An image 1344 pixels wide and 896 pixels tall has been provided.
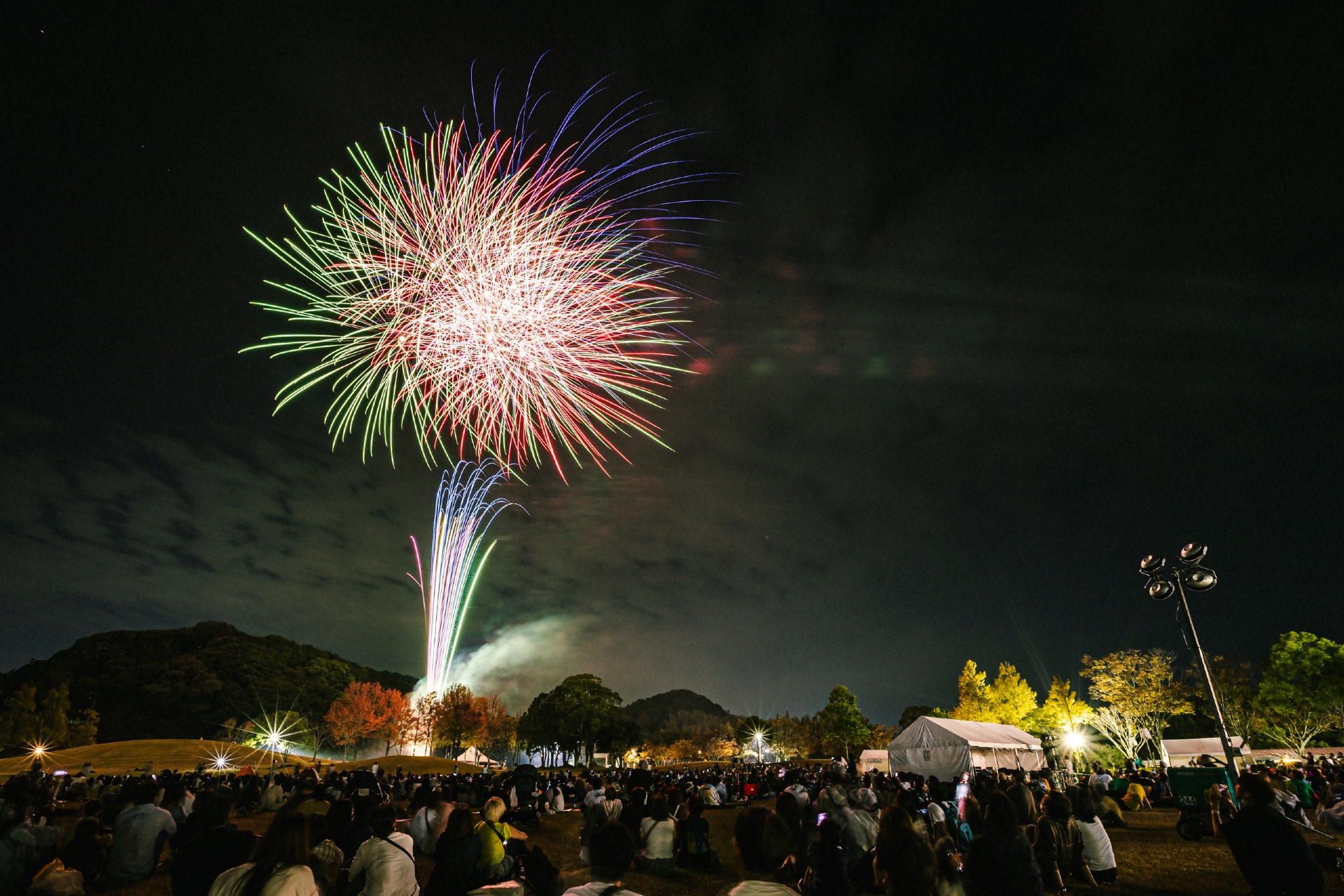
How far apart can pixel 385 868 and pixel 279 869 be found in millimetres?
1477

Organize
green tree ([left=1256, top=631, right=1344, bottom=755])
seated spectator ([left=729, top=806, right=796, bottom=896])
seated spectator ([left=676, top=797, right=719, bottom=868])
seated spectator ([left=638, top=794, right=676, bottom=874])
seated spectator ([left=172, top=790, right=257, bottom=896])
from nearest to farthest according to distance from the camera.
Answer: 1. seated spectator ([left=729, top=806, right=796, bottom=896])
2. seated spectator ([left=172, top=790, right=257, bottom=896])
3. seated spectator ([left=638, top=794, right=676, bottom=874])
4. seated spectator ([left=676, top=797, right=719, bottom=868])
5. green tree ([left=1256, top=631, right=1344, bottom=755])

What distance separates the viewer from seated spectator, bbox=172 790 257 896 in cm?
495

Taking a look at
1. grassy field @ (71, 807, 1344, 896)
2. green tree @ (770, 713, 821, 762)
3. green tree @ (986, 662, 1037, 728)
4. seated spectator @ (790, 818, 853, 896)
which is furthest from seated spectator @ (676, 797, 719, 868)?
green tree @ (770, 713, 821, 762)

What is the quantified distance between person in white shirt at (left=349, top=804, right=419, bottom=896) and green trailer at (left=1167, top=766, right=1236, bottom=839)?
18.6m

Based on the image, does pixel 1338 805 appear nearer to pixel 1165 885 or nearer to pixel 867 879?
pixel 1165 885

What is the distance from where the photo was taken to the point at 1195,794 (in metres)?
15.9

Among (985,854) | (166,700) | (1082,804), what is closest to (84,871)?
(985,854)

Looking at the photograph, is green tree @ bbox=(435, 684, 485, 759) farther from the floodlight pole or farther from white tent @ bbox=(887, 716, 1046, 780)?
the floodlight pole

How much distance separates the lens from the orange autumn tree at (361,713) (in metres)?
68.9

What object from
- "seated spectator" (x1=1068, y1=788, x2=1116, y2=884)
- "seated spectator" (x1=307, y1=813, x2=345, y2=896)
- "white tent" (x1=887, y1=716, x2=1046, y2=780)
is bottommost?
"white tent" (x1=887, y1=716, x2=1046, y2=780)

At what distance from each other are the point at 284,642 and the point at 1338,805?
139 m

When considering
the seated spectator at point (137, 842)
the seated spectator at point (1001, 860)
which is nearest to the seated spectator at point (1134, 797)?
the seated spectator at point (1001, 860)

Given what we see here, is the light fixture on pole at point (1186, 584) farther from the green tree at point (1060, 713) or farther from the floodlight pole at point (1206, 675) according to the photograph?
the green tree at point (1060, 713)

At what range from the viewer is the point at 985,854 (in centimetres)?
532
